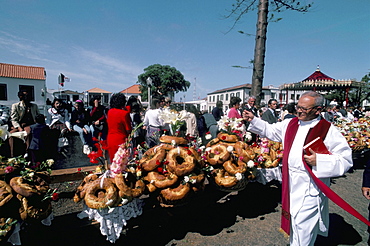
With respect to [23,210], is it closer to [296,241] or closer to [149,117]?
[296,241]

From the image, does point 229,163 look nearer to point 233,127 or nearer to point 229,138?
point 229,138

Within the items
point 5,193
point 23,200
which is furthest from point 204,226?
point 5,193

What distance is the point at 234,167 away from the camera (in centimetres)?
285

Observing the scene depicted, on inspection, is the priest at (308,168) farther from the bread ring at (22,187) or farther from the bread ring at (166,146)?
the bread ring at (22,187)

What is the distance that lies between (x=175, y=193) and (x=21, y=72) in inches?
1585

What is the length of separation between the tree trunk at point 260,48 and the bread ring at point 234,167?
8.74ft

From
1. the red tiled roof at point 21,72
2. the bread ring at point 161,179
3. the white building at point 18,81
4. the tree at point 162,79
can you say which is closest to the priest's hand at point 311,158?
the bread ring at point 161,179

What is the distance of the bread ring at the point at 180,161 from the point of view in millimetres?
2359

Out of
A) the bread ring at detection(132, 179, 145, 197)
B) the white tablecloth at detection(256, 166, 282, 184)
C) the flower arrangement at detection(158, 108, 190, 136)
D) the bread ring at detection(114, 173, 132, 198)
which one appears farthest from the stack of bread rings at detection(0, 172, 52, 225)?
the white tablecloth at detection(256, 166, 282, 184)

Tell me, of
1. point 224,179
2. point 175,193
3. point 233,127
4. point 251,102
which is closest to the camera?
point 175,193

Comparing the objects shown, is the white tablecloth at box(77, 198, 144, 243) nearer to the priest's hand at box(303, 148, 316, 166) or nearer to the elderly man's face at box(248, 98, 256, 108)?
the priest's hand at box(303, 148, 316, 166)

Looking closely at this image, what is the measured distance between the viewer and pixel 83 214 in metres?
2.31

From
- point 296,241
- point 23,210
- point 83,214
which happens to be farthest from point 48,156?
point 296,241

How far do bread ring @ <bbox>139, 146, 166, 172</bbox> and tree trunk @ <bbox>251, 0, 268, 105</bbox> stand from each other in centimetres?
334
